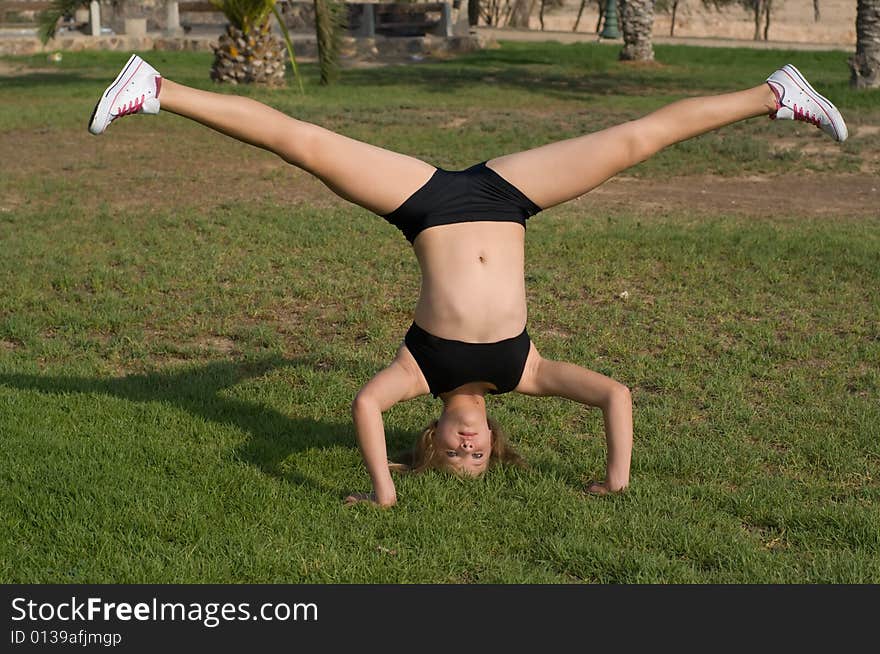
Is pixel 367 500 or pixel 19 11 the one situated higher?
pixel 19 11

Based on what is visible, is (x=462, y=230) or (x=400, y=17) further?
(x=400, y=17)

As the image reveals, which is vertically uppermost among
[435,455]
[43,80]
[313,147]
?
[313,147]

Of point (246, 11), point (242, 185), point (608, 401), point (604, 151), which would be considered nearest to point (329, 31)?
point (246, 11)

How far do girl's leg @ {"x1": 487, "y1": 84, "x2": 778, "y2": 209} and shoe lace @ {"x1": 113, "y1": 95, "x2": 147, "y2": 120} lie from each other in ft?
5.37

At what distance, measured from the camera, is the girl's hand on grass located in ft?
17.0

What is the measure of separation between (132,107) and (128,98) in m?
0.04

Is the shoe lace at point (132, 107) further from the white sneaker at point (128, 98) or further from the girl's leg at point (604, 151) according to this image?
the girl's leg at point (604, 151)

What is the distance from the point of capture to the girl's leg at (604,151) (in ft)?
17.8

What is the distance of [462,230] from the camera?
534 cm

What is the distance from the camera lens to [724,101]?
18.1 feet

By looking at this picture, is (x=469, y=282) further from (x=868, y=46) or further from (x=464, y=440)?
(x=868, y=46)

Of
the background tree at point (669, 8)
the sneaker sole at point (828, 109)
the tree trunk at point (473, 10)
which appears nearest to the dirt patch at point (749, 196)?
the sneaker sole at point (828, 109)
